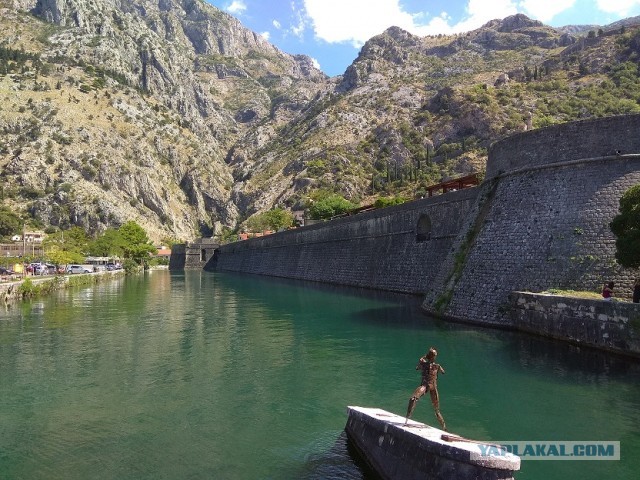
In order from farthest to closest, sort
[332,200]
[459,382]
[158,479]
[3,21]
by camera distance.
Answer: [3,21]
[332,200]
[459,382]
[158,479]

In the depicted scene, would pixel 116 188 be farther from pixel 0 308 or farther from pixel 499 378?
pixel 499 378

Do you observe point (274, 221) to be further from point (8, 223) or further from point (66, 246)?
point (8, 223)

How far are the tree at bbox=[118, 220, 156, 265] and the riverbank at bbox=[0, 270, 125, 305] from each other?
1385 inches

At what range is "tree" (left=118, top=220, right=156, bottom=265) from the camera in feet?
309

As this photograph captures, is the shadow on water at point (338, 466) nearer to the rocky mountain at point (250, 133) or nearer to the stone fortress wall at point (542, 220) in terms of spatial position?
the stone fortress wall at point (542, 220)

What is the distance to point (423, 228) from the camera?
3822 cm

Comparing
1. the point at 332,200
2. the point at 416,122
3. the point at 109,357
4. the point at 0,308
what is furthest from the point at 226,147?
the point at 109,357

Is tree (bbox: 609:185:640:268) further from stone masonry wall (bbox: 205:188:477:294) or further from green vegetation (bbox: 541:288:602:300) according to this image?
stone masonry wall (bbox: 205:188:477:294)

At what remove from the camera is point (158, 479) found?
29.3 feet

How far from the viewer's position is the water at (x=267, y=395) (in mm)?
9680

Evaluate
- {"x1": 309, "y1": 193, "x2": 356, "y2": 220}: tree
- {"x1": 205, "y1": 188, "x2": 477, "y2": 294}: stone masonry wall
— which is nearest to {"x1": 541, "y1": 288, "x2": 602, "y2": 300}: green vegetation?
{"x1": 205, "y1": 188, "x2": 477, "y2": 294}: stone masonry wall

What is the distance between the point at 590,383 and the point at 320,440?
8.30 meters

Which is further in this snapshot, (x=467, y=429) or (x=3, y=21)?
(x=3, y=21)


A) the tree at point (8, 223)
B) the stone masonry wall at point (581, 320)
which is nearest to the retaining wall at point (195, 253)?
the tree at point (8, 223)
